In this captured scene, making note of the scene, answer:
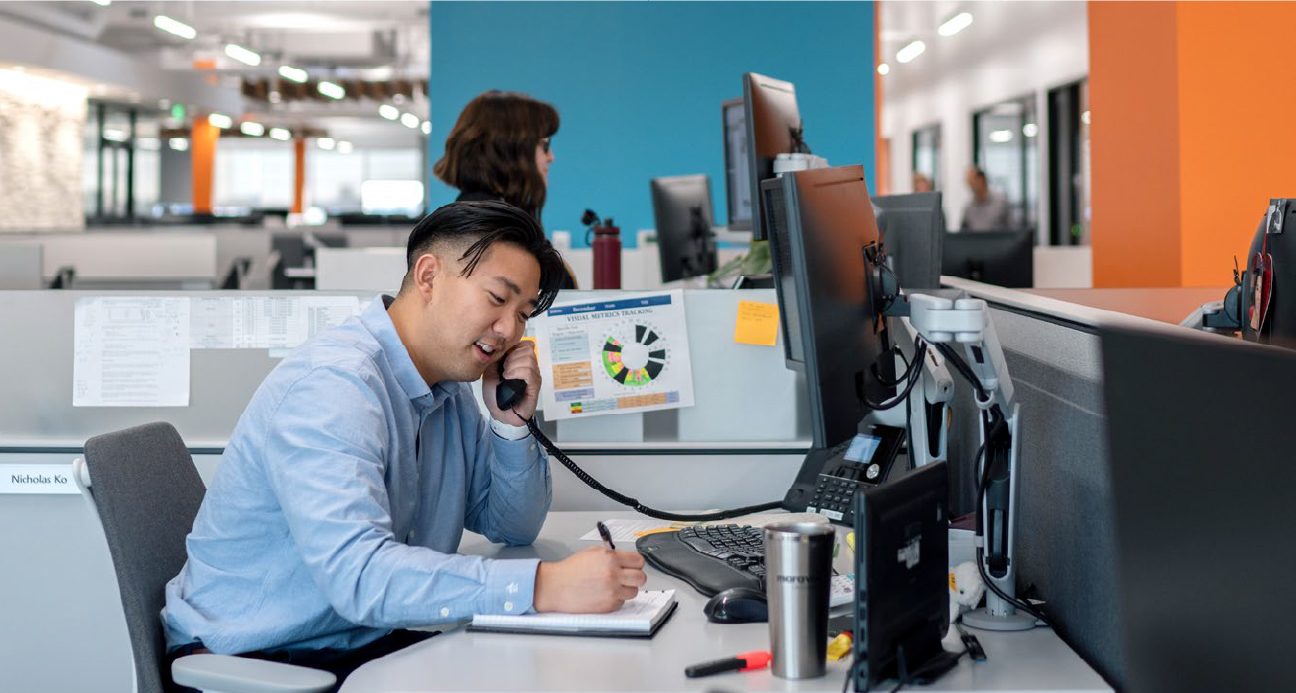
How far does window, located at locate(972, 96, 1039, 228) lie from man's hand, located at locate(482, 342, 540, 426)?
10570mm

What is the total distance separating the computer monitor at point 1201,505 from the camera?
1.13m

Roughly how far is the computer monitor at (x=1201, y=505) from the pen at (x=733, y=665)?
37cm

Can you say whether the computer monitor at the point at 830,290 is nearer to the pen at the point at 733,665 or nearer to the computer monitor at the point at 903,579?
the computer monitor at the point at 903,579

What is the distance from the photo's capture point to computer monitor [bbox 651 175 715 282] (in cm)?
423

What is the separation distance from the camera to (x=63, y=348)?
247cm

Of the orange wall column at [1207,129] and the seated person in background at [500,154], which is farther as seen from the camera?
the orange wall column at [1207,129]

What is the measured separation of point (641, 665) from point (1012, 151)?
12559 millimetres

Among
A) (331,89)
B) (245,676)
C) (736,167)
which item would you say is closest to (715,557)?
(245,676)

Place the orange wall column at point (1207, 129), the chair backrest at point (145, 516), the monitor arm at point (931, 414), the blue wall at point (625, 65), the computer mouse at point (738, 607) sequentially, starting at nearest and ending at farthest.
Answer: the computer mouse at point (738, 607) → the chair backrest at point (145, 516) → the monitor arm at point (931, 414) → the orange wall column at point (1207, 129) → the blue wall at point (625, 65)

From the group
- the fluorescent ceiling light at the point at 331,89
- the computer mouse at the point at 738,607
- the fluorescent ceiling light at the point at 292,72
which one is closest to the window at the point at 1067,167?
the fluorescent ceiling light at the point at 292,72

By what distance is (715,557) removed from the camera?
70.9 inches

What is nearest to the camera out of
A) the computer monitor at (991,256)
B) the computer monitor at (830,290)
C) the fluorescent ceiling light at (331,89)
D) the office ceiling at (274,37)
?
the computer monitor at (830,290)

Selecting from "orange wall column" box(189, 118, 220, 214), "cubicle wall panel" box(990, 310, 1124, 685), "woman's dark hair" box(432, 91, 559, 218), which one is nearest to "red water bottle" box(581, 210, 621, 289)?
"woman's dark hair" box(432, 91, 559, 218)

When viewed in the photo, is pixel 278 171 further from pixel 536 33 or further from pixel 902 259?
pixel 902 259
